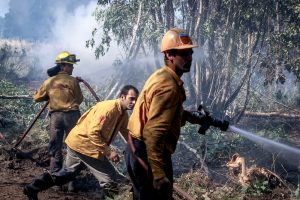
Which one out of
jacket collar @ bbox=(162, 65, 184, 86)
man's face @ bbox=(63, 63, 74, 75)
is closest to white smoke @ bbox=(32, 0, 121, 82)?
man's face @ bbox=(63, 63, 74, 75)

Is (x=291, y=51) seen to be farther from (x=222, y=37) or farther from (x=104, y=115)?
(x=104, y=115)

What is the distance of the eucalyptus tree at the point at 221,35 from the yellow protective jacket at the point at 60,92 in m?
5.90

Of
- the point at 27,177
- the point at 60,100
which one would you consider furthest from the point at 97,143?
the point at 27,177

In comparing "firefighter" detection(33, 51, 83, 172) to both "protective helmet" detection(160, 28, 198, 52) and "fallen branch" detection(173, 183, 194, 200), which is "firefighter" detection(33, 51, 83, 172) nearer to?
"fallen branch" detection(173, 183, 194, 200)

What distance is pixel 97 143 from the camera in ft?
14.0

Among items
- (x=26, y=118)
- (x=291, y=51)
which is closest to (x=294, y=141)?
(x=291, y=51)

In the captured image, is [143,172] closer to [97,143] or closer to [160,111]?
[160,111]

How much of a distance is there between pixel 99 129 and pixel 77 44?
29348 mm

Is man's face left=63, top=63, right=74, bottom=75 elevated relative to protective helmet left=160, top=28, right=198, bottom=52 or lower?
lower

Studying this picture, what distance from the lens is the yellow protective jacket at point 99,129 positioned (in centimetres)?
424

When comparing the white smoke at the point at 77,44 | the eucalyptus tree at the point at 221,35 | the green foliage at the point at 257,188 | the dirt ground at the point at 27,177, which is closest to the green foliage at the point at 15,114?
the dirt ground at the point at 27,177

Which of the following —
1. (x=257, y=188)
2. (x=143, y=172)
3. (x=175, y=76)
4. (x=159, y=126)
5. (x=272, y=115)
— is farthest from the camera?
(x=272, y=115)

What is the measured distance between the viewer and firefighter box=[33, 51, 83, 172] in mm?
5777

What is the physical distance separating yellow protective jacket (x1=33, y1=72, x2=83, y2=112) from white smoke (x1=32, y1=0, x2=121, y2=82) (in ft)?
38.9
